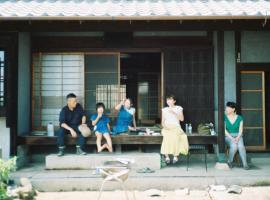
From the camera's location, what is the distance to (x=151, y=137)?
8.28 m

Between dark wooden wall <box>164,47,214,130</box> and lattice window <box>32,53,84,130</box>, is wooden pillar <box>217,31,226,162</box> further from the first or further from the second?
lattice window <box>32,53,84,130</box>

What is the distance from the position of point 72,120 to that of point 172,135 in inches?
93.6

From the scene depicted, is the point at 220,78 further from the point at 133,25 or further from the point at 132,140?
the point at 132,140

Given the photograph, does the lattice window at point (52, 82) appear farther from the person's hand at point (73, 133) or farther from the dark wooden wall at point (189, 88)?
the dark wooden wall at point (189, 88)

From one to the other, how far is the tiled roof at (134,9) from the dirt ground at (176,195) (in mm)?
3448

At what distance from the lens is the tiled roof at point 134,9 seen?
711 cm

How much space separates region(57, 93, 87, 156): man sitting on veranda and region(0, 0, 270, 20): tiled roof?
6.67 feet

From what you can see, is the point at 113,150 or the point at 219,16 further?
the point at 113,150

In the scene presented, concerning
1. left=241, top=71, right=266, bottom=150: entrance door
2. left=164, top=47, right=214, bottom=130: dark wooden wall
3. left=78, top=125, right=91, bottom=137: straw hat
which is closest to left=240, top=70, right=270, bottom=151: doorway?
left=241, top=71, right=266, bottom=150: entrance door

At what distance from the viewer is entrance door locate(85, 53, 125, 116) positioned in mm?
9086

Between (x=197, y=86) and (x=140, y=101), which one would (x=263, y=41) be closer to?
(x=197, y=86)

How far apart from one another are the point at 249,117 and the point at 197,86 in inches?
66.8

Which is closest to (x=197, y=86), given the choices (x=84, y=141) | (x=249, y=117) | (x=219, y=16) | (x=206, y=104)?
(x=206, y=104)

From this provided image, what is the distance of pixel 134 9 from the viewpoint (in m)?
7.90
